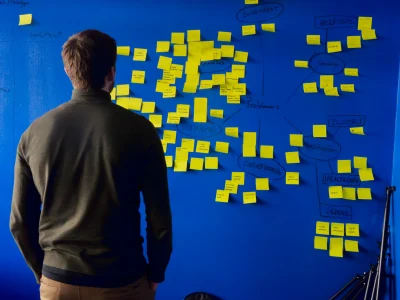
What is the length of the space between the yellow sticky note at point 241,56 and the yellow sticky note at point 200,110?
11.9 inches

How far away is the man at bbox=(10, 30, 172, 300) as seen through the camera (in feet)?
3.61

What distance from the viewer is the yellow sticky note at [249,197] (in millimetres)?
2160

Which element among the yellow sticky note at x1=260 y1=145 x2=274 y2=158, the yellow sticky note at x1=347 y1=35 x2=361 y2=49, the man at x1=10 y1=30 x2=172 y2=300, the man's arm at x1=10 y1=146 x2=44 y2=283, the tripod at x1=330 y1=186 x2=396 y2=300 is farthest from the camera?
the yellow sticky note at x1=260 y1=145 x2=274 y2=158

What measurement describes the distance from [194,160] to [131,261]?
1076mm

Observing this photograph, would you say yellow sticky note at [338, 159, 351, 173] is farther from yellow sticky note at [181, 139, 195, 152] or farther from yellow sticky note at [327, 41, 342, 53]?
yellow sticky note at [181, 139, 195, 152]

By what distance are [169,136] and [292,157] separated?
73 cm

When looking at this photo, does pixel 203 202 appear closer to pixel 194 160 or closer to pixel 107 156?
pixel 194 160

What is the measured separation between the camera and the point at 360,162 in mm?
2066

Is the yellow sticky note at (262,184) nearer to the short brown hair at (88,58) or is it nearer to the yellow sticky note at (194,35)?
the yellow sticky note at (194,35)

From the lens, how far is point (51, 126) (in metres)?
1.12

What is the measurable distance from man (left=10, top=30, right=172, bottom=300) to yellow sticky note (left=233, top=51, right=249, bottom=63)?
1.12 metres

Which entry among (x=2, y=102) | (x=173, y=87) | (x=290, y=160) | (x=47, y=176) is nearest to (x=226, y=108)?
(x=173, y=87)

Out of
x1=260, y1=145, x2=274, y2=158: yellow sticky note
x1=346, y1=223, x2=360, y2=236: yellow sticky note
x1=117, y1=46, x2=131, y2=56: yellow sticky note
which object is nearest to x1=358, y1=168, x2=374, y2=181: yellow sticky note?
x1=346, y1=223, x2=360, y2=236: yellow sticky note

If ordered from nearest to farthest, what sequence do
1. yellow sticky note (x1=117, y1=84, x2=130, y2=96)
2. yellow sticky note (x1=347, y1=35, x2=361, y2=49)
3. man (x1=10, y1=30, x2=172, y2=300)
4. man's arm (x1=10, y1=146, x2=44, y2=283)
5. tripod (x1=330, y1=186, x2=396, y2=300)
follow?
man (x1=10, y1=30, x2=172, y2=300) → man's arm (x1=10, y1=146, x2=44, y2=283) → tripod (x1=330, y1=186, x2=396, y2=300) → yellow sticky note (x1=347, y1=35, x2=361, y2=49) → yellow sticky note (x1=117, y1=84, x2=130, y2=96)
